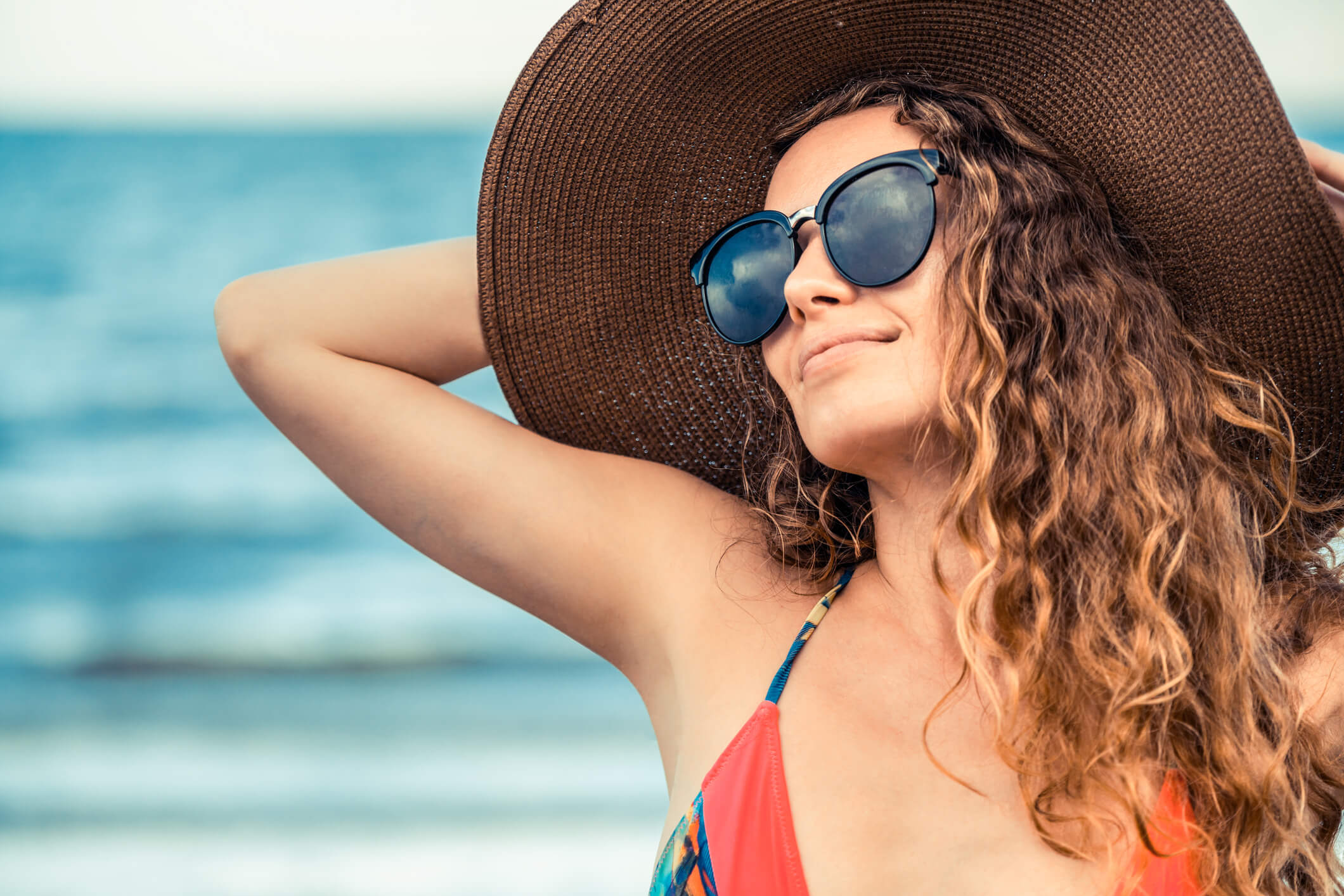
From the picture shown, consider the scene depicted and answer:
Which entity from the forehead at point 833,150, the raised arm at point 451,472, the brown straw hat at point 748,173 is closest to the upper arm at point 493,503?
the raised arm at point 451,472

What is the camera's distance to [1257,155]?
3.87 feet

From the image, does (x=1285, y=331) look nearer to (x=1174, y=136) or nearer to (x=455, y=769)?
(x=1174, y=136)

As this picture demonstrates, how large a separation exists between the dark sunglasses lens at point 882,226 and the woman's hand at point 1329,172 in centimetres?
53

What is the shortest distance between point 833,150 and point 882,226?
0.21 metres

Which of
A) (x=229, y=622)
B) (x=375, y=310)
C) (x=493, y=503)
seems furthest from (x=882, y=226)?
(x=229, y=622)

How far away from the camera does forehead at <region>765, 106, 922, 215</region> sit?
133 centimetres

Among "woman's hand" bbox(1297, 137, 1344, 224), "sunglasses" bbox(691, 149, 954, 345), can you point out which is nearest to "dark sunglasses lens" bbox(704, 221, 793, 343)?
"sunglasses" bbox(691, 149, 954, 345)

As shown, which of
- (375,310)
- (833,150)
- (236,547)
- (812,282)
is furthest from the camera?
(236,547)

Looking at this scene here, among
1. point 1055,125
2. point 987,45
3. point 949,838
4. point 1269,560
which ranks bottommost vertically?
point 949,838

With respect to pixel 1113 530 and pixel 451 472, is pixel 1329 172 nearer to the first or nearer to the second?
pixel 1113 530

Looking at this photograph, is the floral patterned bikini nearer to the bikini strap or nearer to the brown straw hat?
the bikini strap

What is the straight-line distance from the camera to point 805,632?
1.32 meters

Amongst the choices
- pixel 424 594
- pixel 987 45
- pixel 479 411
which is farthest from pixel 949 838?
pixel 424 594

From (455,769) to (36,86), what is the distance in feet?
10.0
